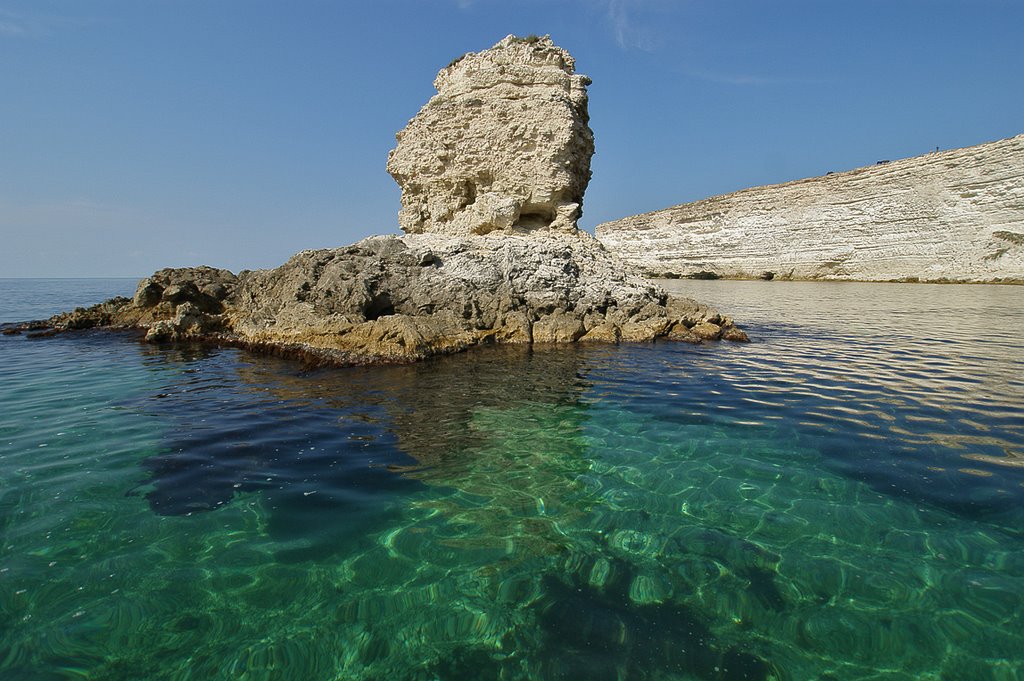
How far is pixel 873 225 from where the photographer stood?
3716 cm

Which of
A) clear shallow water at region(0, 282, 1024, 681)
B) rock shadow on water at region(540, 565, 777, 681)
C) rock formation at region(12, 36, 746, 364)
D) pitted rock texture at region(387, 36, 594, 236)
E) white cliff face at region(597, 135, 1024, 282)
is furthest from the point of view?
white cliff face at region(597, 135, 1024, 282)

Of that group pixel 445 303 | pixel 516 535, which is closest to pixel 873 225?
pixel 445 303

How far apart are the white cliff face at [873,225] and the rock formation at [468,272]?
103 ft

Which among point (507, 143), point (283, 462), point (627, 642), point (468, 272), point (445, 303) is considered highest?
point (507, 143)

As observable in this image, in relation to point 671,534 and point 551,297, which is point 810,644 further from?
point 551,297

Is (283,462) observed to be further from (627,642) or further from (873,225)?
(873,225)

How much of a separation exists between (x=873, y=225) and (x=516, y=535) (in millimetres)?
44749

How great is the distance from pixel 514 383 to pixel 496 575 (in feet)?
16.6

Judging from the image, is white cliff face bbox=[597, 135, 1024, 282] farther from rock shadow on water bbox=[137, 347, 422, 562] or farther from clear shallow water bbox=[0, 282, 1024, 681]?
rock shadow on water bbox=[137, 347, 422, 562]

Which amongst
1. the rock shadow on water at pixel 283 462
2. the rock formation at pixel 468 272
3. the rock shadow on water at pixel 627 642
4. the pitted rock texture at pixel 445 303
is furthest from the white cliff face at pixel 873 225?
the rock shadow on water at pixel 283 462

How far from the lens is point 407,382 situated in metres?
8.30

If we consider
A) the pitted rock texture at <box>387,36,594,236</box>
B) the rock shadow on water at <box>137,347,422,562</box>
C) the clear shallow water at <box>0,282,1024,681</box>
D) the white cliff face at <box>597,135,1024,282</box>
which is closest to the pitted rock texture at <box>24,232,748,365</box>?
the pitted rock texture at <box>387,36,594,236</box>

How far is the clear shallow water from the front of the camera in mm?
2584

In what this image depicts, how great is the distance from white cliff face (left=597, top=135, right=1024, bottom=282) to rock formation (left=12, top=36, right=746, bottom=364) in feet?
103
